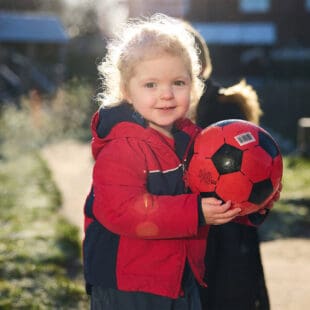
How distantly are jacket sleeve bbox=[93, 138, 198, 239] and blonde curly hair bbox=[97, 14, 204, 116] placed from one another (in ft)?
1.01

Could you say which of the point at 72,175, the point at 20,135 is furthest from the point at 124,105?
the point at 20,135

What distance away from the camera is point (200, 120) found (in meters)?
3.79

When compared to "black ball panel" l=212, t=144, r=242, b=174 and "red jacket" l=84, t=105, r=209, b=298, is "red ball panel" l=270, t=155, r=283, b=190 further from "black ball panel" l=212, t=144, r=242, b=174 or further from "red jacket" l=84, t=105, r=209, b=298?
"red jacket" l=84, t=105, r=209, b=298

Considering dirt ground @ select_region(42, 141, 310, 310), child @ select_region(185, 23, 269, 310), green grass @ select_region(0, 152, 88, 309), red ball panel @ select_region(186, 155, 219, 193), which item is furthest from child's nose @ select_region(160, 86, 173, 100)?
dirt ground @ select_region(42, 141, 310, 310)

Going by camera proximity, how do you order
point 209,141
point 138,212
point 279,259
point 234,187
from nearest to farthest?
1. point 138,212
2. point 234,187
3. point 209,141
4. point 279,259

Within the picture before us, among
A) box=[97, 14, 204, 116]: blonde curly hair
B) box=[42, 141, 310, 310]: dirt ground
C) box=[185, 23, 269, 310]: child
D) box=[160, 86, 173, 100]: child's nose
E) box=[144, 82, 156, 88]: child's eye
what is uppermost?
box=[97, 14, 204, 116]: blonde curly hair

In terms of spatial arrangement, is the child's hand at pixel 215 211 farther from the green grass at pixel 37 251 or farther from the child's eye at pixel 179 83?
the green grass at pixel 37 251

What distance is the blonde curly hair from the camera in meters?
2.69

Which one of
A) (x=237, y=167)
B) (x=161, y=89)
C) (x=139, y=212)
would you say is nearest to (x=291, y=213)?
(x=237, y=167)

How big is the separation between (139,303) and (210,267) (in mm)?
834

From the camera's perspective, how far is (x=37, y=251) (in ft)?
20.1

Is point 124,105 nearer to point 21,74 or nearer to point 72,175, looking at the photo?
point 72,175

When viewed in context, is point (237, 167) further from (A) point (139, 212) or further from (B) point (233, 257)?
(B) point (233, 257)

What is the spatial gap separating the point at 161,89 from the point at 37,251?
12.3 feet
